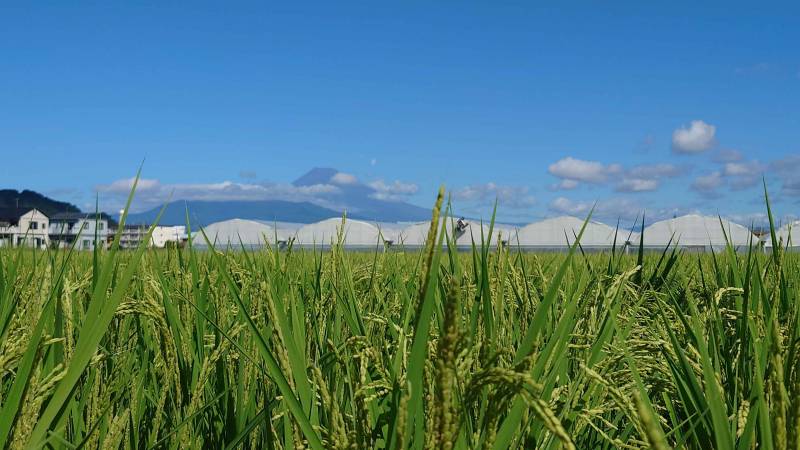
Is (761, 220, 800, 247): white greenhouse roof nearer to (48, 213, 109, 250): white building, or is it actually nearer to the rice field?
the rice field

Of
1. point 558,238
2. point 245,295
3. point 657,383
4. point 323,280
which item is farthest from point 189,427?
point 558,238

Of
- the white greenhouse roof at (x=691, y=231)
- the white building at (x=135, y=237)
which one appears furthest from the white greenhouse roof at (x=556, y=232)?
the white building at (x=135, y=237)

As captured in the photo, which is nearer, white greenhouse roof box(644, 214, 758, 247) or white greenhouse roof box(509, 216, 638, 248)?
A: white greenhouse roof box(644, 214, 758, 247)

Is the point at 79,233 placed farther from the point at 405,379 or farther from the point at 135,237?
the point at 135,237

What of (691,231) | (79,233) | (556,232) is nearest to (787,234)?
(79,233)

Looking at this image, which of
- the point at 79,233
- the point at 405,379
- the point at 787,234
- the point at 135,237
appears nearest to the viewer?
the point at 405,379

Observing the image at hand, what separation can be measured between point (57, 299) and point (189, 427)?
0.33 metres

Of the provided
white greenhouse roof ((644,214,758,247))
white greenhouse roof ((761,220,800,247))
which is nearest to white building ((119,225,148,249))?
white greenhouse roof ((761,220,800,247))

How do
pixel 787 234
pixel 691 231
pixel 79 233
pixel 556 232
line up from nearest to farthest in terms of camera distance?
pixel 79 233 → pixel 787 234 → pixel 691 231 → pixel 556 232

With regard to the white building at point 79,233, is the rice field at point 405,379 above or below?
below

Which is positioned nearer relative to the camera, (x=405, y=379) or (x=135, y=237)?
(x=405, y=379)

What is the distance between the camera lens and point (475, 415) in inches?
42.2

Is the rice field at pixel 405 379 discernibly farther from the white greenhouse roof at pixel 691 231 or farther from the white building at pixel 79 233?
the white greenhouse roof at pixel 691 231

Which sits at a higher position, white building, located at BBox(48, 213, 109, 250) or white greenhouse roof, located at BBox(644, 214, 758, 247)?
white greenhouse roof, located at BBox(644, 214, 758, 247)
